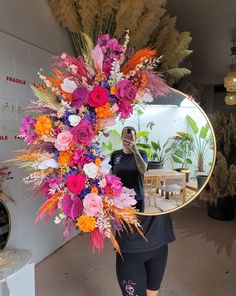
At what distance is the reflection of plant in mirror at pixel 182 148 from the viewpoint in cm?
114

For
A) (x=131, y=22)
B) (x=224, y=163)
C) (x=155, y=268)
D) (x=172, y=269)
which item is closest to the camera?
(x=155, y=268)

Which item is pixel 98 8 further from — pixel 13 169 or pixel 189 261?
pixel 189 261

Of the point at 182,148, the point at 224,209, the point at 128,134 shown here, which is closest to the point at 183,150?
the point at 182,148

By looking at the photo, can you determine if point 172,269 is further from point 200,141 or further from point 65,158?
point 65,158

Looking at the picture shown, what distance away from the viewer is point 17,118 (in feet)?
6.88

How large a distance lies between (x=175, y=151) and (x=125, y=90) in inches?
16.3

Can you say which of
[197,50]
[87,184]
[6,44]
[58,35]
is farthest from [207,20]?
[87,184]

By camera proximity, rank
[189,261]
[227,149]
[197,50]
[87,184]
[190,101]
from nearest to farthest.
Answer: [87,184] < [190,101] < [189,261] < [227,149] < [197,50]

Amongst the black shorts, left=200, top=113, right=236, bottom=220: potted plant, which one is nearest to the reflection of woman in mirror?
the black shorts

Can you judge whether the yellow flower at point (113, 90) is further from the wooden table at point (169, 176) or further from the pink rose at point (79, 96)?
the wooden table at point (169, 176)

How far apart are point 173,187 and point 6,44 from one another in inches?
63.4

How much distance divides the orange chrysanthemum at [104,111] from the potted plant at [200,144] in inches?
16.0

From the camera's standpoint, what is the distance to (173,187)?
1151mm

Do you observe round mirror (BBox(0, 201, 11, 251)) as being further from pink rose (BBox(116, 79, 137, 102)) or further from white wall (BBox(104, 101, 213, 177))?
pink rose (BBox(116, 79, 137, 102))
